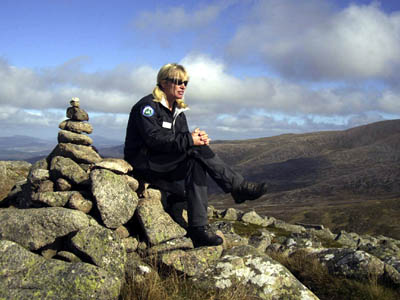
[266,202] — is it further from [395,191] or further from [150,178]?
[150,178]

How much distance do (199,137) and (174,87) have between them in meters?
1.67

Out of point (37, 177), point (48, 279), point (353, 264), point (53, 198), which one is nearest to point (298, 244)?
point (353, 264)

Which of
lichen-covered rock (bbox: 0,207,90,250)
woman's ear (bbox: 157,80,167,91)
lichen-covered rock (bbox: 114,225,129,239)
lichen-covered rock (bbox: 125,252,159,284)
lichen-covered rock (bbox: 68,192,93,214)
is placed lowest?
lichen-covered rock (bbox: 125,252,159,284)

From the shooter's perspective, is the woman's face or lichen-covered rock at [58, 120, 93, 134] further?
lichen-covered rock at [58, 120, 93, 134]

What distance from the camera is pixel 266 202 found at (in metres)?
181

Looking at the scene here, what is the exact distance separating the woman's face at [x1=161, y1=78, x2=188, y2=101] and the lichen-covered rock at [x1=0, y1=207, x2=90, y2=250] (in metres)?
3.90

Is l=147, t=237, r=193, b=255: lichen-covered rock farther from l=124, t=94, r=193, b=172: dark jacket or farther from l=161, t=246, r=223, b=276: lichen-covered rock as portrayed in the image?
l=124, t=94, r=193, b=172: dark jacket

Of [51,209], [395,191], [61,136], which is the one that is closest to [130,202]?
[51,209]

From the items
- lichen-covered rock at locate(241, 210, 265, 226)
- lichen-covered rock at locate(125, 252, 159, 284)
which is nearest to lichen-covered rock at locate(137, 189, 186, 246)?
lichen-covered rock at locate(125, 252, 159, 284)

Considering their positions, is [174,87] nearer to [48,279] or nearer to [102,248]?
[102,248]

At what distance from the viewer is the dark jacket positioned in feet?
26.5

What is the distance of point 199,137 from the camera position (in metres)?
8.11

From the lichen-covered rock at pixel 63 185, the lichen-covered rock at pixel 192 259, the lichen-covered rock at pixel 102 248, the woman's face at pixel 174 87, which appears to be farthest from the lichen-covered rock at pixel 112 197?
the woman's face at pixel 174 87

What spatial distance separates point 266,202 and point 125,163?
7027 inches
